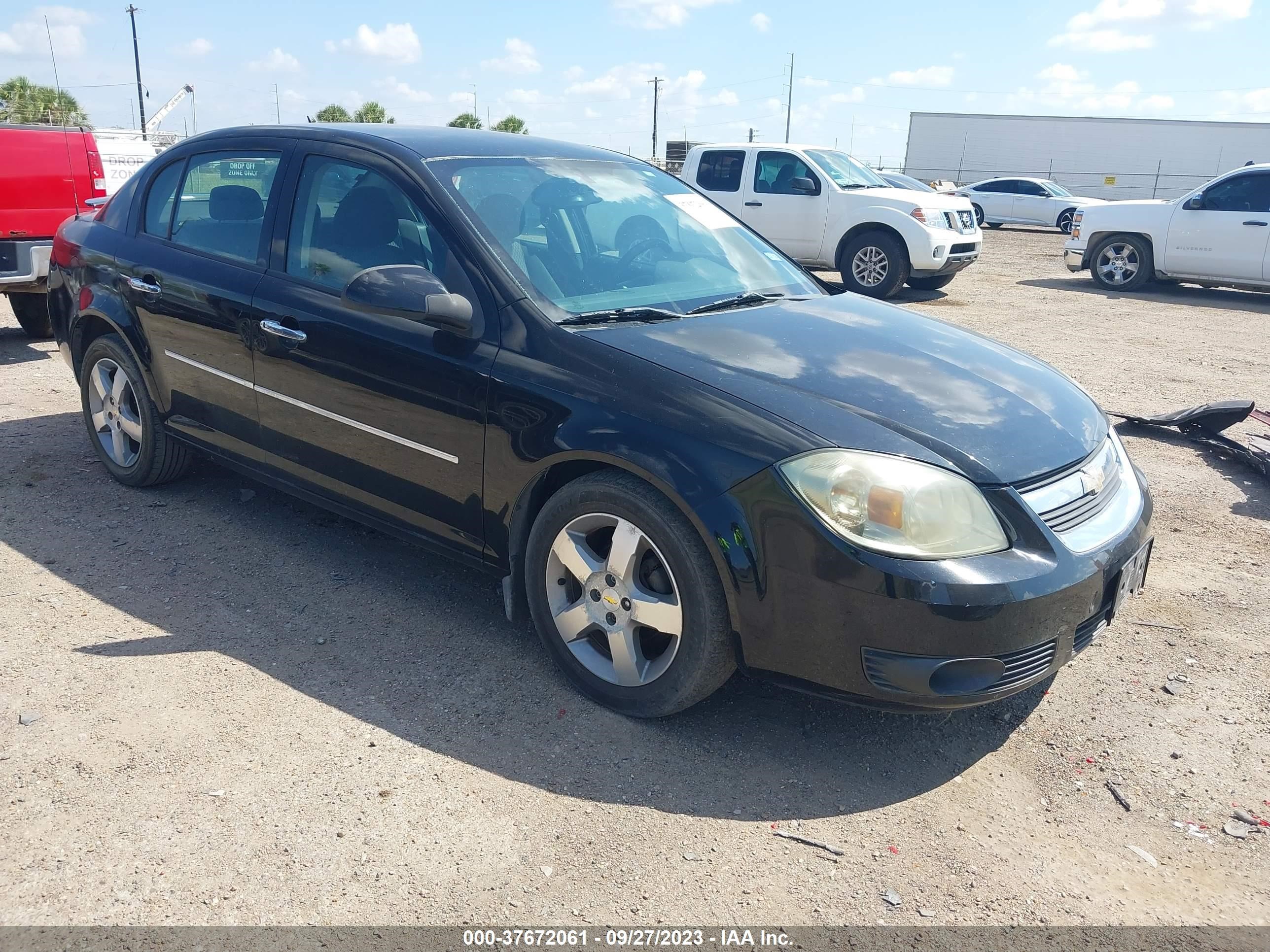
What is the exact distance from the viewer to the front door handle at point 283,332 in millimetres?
3799

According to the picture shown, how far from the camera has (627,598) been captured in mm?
3051

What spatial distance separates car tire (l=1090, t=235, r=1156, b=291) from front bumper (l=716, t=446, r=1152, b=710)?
44.0ft

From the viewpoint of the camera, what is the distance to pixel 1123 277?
48.3 feet

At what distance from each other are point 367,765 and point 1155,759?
2372mm

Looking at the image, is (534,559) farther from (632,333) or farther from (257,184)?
(257,184)

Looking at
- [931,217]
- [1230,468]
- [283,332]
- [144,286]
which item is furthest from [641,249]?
[931,217]

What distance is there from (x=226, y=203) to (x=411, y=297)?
1.62 metres

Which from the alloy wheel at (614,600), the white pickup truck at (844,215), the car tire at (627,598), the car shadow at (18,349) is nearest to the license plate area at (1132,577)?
the car tire at (627,598)

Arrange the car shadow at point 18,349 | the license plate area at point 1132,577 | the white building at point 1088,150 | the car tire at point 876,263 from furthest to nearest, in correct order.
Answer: the white building at point 1088,150 < the car tire at point 876,263 < the car shadow at point 18,349 < the license plate area at point 1132,577

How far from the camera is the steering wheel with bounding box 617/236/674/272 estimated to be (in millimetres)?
3760

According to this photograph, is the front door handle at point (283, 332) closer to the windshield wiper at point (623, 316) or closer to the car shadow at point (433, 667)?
the car shadow at point (433, 667)

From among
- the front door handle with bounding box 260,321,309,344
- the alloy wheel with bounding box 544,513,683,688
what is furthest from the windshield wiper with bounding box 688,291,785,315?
the front door handle with bounding box 260,321,309,344

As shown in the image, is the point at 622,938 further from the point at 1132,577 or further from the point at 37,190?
the point at 37,190

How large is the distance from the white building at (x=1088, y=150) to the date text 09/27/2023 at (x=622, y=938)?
5215 centimetres
